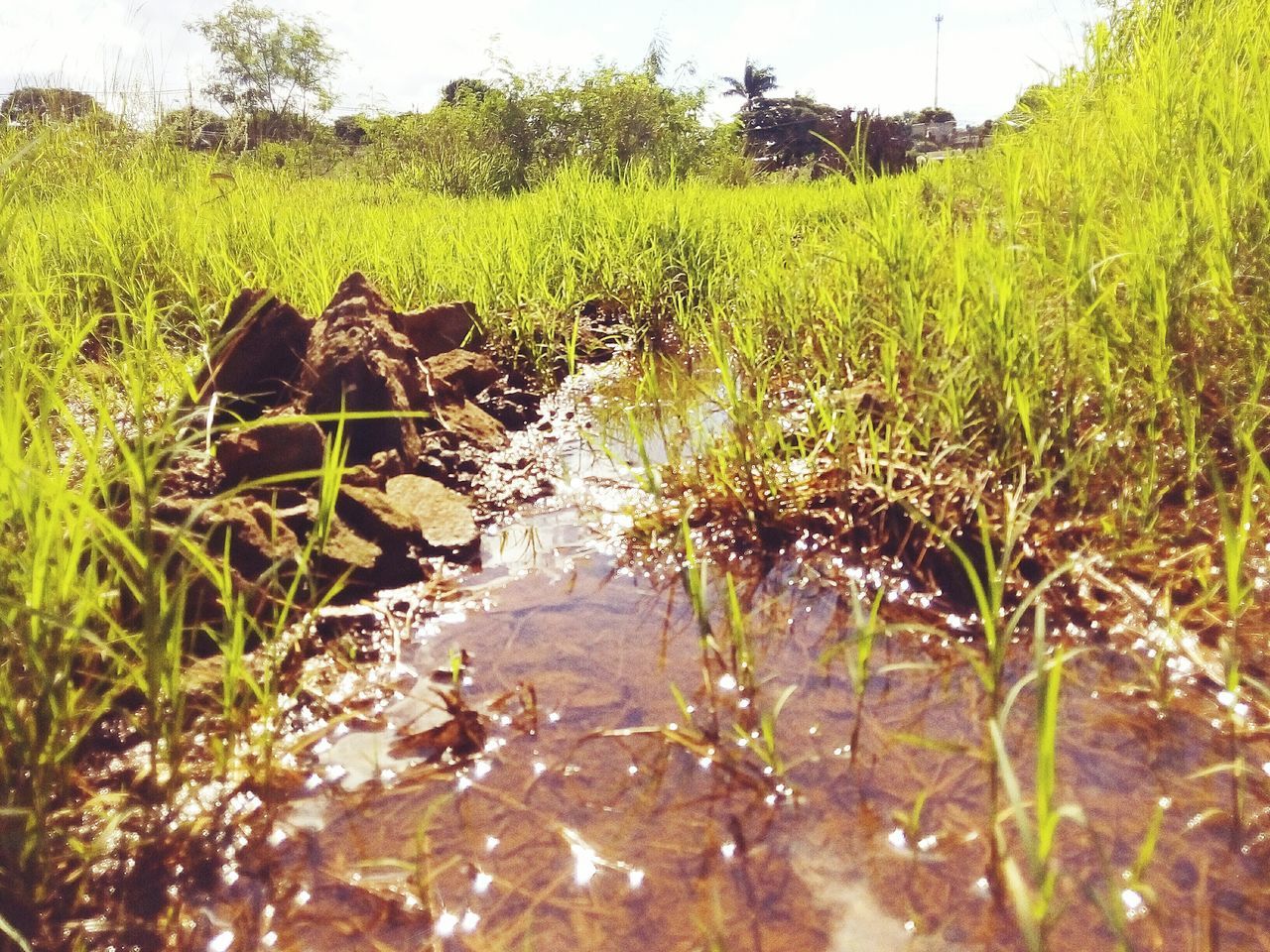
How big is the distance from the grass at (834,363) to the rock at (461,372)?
26 cm

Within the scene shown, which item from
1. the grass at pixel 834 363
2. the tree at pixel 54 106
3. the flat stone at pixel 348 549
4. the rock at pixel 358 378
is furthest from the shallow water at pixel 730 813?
the tree at pixel 54 106

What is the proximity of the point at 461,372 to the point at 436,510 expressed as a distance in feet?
3.18

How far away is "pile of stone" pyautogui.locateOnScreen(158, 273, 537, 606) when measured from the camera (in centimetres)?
168

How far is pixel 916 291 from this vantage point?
2.49m

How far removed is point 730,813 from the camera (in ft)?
3.93

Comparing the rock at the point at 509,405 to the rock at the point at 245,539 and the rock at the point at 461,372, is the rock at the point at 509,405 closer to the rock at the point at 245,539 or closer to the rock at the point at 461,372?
the rock at the point at 461,372

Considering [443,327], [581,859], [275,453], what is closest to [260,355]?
[275,453]

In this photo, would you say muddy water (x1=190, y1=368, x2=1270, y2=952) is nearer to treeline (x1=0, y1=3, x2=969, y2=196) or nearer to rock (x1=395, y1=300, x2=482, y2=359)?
rock (x1=395, y1=300, x2=482, y2=359)

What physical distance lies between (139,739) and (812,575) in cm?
134

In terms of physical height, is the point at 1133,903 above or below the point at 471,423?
below

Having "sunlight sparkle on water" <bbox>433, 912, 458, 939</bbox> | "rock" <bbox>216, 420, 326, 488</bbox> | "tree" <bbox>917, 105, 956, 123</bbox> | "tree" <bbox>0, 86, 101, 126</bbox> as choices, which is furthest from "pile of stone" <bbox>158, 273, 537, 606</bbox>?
"tree" <bbox>917, 105, 956, 123</bbox>

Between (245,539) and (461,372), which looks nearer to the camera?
(245,539)

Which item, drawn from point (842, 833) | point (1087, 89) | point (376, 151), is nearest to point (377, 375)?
point (842, 833)

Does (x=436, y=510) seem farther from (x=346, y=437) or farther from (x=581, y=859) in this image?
(x=581, y=859)
